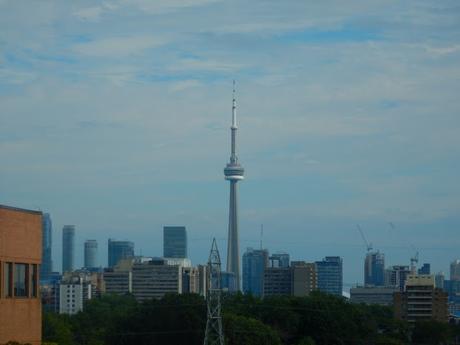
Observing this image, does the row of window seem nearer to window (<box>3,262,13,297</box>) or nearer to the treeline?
window (<box>3,262,13,297</box>)

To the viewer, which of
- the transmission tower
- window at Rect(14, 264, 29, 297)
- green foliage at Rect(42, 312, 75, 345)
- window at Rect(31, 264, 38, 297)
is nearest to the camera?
window at Rect(14, 264, 29, 297)

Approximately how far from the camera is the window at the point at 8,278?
58094 mm

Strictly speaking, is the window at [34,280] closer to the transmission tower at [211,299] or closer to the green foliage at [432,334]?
the transmission tower at [211,299]

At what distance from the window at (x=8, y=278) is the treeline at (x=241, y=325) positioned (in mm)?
61632

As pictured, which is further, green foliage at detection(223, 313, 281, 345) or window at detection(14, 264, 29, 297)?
green foliage at detection(223, 313, 281, 345)

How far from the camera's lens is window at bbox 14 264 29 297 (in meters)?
59.5

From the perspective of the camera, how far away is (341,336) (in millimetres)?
156875

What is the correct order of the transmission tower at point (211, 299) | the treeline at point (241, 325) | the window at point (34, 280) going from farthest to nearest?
the treeline at point (241, 325) < the transmission tower at point (211, 299) < the window at point (34, 280)

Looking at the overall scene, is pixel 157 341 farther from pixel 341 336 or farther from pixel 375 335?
pixel 375 335

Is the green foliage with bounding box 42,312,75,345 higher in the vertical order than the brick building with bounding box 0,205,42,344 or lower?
lower

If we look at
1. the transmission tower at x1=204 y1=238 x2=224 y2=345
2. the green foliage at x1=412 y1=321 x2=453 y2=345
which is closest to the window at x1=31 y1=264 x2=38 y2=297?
the transmission tower at x1=204 y1=238 x2=224 y2=345

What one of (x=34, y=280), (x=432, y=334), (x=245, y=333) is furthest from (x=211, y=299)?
(x=432, y=334)

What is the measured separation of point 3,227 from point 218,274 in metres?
52.8

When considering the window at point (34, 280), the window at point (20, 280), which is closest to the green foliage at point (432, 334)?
the window at point (34, 280)
